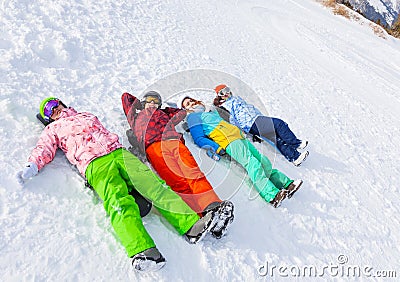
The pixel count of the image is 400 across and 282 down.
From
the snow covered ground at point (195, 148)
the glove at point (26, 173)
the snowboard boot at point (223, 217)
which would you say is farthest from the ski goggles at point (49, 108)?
the snowboard boot at point (223, 217)

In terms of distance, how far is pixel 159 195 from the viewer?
252 cm

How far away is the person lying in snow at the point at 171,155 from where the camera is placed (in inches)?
100

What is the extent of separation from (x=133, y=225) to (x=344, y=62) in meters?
7.38

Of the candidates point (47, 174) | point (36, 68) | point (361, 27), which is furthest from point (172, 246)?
point (361, 27)

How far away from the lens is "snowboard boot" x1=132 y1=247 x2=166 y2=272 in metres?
2.08

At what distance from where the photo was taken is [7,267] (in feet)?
6.51

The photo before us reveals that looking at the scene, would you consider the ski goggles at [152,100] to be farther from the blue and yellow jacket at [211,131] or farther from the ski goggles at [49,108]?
the ski goggles at [49,108]

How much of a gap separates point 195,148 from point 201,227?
1.27 meters

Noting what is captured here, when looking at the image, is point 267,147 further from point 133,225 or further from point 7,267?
point 7,267

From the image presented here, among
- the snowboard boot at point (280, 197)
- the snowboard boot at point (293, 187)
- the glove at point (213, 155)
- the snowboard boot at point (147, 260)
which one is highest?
the snowboard boot at point (293, 187)

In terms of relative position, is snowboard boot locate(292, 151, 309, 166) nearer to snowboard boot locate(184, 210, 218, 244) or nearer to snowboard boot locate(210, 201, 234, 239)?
snowboard boot locate(210, 201, 234, 239)

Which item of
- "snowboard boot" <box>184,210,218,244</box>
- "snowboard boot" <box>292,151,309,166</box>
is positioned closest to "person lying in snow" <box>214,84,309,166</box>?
"snowboard boot" <box>292,151,309,166</box>

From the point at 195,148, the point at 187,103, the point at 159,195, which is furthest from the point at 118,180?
the point at 187,103

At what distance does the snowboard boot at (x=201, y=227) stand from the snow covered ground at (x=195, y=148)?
0.26 ft
